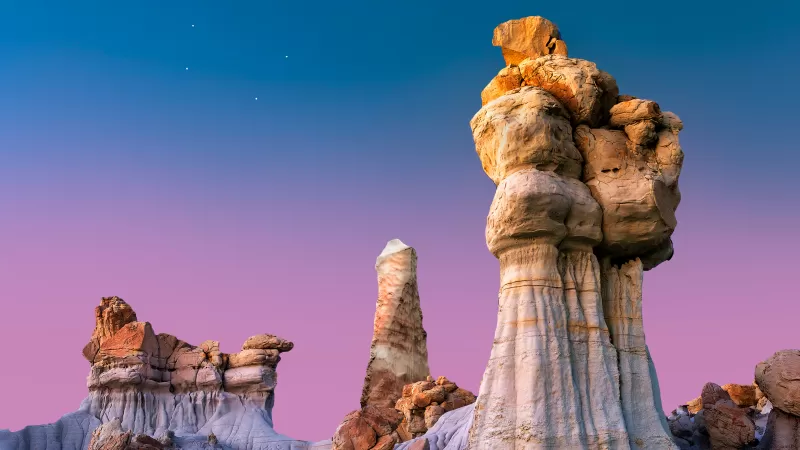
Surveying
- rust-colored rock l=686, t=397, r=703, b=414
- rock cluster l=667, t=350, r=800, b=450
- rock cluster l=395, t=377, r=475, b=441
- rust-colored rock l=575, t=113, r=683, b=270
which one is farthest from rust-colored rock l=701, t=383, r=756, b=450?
rock cluster l=395, t=377, r=475, b=441

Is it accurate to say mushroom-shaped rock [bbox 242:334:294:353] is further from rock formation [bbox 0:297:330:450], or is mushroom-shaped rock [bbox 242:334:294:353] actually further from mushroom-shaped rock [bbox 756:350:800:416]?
mushroom-shaped rock [bbox 756:350:800:416]

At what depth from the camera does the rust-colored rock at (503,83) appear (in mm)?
17922

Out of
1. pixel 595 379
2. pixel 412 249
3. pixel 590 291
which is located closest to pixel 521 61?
pixel 590 291

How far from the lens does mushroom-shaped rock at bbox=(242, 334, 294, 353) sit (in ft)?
123

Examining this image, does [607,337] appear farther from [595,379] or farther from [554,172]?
[554,172]

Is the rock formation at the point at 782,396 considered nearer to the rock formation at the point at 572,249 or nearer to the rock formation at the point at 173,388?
the rock formation at the point at 572,249

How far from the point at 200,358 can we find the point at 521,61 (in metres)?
23.9

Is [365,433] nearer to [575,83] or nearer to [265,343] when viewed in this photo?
[575,83]

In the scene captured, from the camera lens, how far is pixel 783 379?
17.7 m

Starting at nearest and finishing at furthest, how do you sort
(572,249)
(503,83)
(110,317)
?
(572,249) < (503,83) < (110,317)

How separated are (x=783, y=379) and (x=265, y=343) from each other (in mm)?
24227

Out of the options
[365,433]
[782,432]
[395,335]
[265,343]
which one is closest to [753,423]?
[782,432]

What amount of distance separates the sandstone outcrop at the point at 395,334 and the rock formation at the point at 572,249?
15.4 m

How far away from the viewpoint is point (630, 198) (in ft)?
53.1
